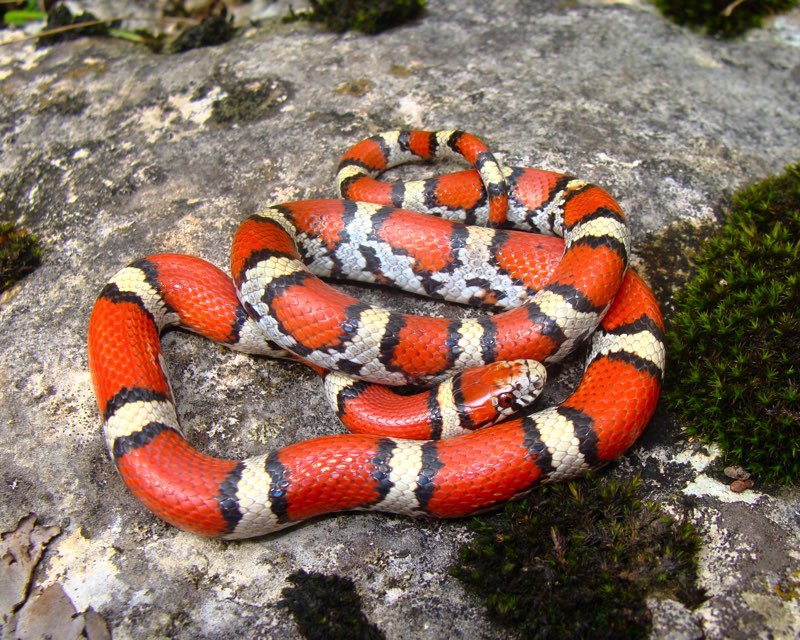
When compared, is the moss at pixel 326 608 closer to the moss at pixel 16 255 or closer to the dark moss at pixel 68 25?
the moss at pixel 16 255

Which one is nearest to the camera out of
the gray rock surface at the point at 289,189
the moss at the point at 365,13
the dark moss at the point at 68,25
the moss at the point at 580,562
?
the moss at the point at 580,562

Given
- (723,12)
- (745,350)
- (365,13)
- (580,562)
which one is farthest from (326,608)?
(723,12)

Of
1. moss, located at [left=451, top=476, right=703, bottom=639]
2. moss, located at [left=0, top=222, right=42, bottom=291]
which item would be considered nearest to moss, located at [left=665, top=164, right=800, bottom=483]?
moss, located at [left=451, top=476, right=703, bottom=639]

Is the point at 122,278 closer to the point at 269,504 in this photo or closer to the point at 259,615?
the point at 269,504

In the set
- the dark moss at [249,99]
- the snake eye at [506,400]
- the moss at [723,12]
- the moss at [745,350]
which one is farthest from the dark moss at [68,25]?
the moss at [745,350]

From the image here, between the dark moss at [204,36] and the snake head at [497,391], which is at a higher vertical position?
the dark moss at [204,36]

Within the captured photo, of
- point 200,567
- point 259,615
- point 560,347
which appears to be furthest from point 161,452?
point 560,347
